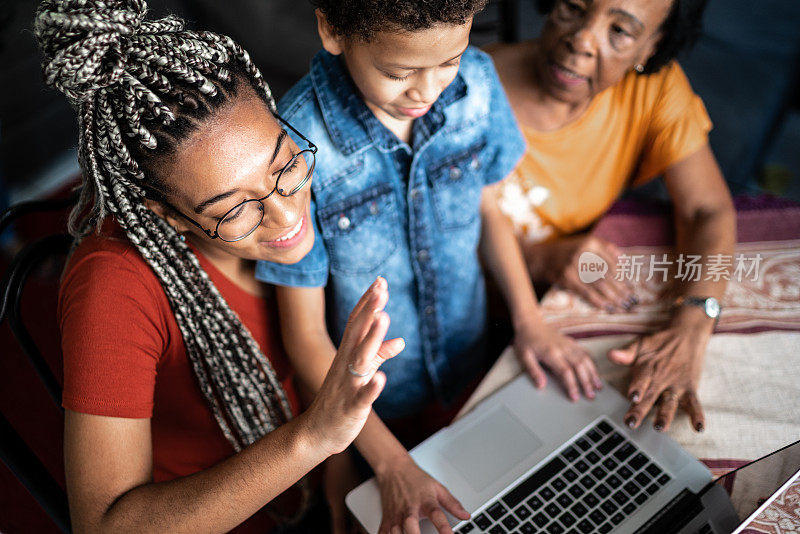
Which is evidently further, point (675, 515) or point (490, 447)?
point (490, 447)

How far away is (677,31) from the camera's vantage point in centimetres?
120

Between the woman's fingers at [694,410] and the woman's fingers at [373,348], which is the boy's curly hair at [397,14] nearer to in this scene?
the woman's fingers at [373,348]

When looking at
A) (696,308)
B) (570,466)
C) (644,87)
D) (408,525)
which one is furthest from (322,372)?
(644,87)

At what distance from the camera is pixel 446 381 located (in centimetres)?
130

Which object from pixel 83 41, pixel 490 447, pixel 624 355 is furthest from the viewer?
pixel 624 355

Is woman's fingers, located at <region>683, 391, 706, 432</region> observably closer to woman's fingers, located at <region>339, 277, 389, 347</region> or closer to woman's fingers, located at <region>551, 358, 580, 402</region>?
woman's fingers, located at <region>551, 358, 580, 402</region>

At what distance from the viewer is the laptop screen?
78cm

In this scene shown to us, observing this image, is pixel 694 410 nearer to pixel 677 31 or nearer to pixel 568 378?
pixel 568 378

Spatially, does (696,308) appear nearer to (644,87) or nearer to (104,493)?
(644,87)

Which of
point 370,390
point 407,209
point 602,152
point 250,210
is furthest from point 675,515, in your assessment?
point 602,152

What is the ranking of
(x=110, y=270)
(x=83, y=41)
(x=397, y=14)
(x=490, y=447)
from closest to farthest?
1. (x=83, y=41)
2. (x=397, y=14)
3. (x=110, y=270)
4. (x=490, y=447)

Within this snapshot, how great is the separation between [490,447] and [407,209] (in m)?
0.41

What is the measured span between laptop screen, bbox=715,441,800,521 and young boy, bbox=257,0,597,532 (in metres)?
0.26

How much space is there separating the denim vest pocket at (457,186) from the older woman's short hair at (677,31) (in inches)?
17.0
